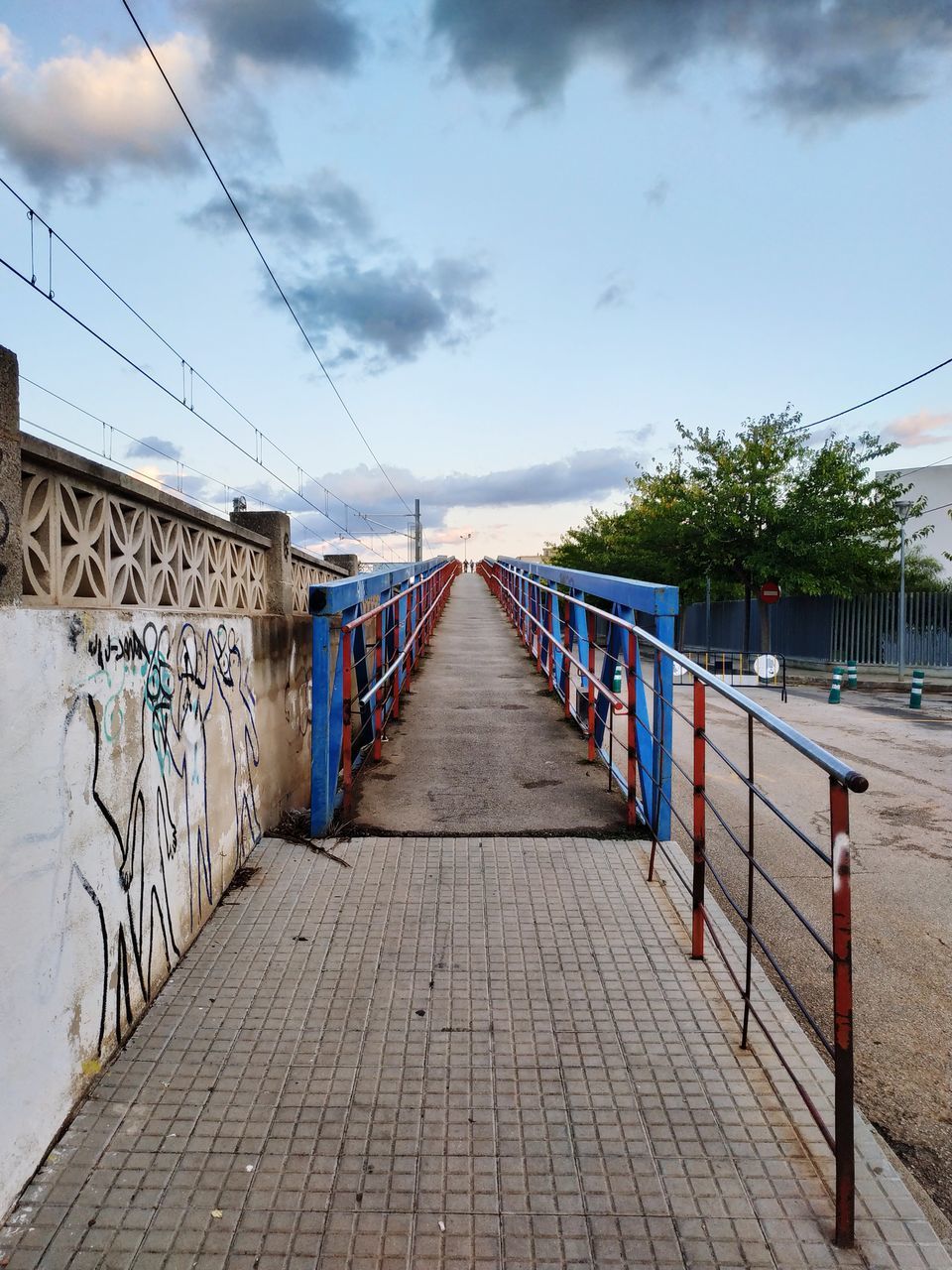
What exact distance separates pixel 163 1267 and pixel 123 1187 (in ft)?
1.04

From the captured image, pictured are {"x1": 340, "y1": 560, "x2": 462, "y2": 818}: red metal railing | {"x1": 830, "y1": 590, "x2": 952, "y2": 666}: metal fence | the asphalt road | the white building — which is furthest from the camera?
the white building

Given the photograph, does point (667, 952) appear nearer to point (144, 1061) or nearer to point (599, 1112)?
point (599, 1112)

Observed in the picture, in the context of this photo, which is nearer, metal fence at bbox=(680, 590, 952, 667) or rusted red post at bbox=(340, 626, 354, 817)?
rusted red post at bbox=(340, 626, 354, 817)

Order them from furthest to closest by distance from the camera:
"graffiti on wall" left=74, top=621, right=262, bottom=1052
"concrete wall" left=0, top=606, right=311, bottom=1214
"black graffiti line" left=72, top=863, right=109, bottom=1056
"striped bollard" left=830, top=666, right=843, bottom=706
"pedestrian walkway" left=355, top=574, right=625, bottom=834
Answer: "striped bollard" left=830, top=666, right=843, bottom=706 → "pedestrian walkway" left=355, top=574, right=625, bottom=834 → "graffiti on wall" left=74, top=621, right=262, bottom=1052 → "black graffiti line" left=72, top=863, right=109, bottom=1056 → "concrete wall" left=0, top=606, right=311, bottom=1214

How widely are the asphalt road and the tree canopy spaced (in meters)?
13.4

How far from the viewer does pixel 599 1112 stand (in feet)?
7.71

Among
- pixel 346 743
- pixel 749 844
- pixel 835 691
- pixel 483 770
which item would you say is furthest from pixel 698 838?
pixel 835 691

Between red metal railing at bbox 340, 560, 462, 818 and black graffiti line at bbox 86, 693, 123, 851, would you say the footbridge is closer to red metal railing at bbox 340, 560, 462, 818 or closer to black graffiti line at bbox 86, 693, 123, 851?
red metal railing at bbox 340, 560, 462, 818

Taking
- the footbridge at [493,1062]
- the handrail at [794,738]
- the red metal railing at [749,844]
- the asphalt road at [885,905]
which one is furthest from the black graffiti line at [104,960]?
the asphalt road at [885,905]

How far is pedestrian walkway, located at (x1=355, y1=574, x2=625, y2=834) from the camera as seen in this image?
4660 mm

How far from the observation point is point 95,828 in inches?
97.5

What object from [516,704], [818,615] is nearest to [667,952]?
[516,704]

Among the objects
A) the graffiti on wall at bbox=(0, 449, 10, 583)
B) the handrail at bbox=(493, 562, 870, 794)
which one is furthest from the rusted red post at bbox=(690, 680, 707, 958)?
the graffiti on wall at bbox=(0, 449, 10, 583)

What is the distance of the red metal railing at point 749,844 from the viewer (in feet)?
6.32
